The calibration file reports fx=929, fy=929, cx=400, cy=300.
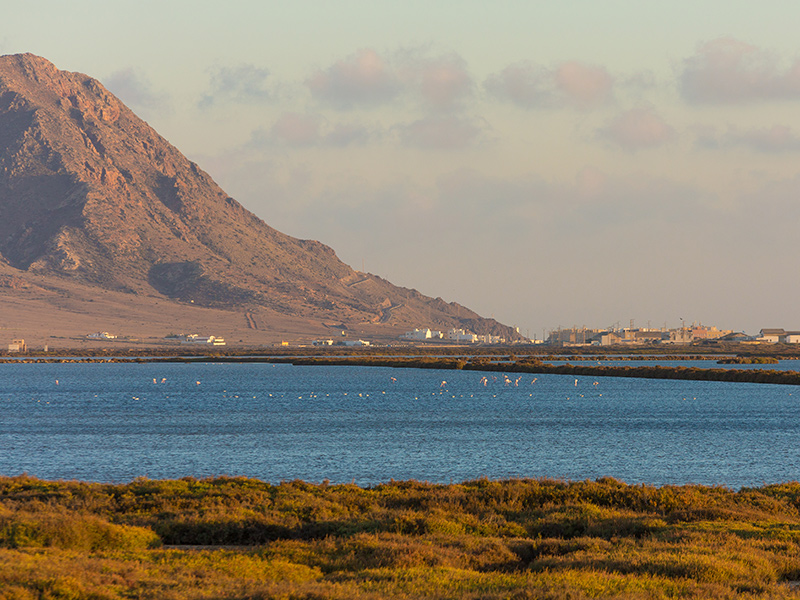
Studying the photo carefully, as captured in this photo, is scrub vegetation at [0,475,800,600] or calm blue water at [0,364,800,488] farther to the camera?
calm blue water at [0,364,800,488]

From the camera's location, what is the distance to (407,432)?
6062 centimetres

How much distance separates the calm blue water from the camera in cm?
4209

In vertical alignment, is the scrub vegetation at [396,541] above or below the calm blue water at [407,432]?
above

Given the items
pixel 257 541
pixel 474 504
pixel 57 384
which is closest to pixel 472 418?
pixel 474 504

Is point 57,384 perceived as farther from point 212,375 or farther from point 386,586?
point 386,586

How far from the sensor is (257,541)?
20.8 meters

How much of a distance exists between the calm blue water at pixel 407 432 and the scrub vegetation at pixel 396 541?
1199cm

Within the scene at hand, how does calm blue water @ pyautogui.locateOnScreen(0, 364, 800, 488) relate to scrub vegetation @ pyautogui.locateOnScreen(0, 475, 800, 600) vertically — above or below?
below

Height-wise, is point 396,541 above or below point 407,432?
above

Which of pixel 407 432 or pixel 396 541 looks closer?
pixel 396 541

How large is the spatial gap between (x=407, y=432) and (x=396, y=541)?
137 ft

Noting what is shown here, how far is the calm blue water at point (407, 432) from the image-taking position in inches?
1657

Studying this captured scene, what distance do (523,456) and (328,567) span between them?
30.8 m

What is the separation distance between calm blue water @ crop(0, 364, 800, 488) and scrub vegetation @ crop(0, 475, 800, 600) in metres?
12.0
